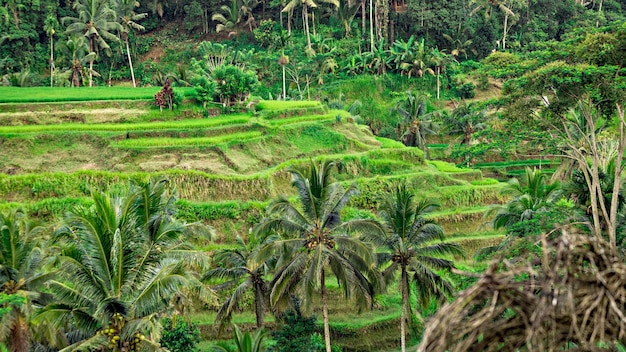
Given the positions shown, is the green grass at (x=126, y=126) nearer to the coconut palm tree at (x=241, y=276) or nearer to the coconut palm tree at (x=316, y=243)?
the coconut palm tree at (x=241, y=276)

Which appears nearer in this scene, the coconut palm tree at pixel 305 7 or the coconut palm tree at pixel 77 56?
the coconut palm tree at pixel 77 56

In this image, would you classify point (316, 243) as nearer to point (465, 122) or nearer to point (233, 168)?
point (233, 168)

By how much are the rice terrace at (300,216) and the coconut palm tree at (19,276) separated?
1.9 inches

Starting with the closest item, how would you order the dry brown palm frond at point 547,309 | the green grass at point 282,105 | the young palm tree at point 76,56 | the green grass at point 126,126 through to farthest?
the dry brown palm frond at point 547,309 → the green grass at point 126,126 → the green grass at point 282,105 → the young palm tree at point 76,56

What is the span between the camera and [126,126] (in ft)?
108

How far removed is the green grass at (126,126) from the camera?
103ft

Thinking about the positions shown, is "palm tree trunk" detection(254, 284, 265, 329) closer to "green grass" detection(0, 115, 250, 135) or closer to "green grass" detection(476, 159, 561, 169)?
"green grass" detection(0, 115, 250, 135)

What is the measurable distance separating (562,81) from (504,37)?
141ft

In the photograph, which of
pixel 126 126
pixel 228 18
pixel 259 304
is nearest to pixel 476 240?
pixel 259 304

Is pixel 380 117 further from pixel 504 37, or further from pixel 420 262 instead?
pixel 420 262

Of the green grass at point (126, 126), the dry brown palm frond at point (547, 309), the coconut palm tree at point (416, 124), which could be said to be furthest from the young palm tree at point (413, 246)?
the coconut palm tree at point (416, 124)

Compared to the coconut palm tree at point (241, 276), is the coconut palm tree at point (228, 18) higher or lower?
higher

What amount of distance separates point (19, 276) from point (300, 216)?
26.0 feet

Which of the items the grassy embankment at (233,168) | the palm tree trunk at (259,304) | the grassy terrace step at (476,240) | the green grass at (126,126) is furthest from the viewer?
the green grass at (126,126)
